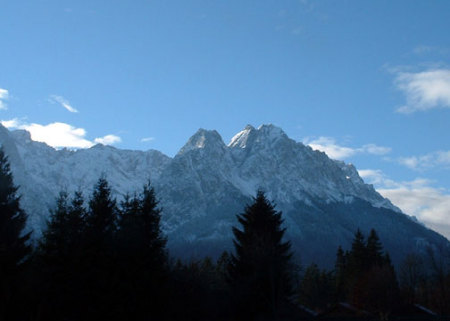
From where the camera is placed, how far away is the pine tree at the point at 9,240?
3222 centimetres

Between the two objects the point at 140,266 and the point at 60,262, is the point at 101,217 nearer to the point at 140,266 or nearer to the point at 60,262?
the point at 60,262

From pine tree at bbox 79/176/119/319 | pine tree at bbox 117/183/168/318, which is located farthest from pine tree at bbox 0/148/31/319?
pine tree at bbox 117/183/168/318

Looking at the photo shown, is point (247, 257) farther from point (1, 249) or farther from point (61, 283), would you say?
point (1, 249)

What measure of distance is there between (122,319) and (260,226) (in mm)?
16581

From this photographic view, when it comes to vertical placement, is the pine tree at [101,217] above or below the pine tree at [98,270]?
above

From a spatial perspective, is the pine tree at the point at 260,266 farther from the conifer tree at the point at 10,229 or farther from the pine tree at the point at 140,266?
the conifer tree at the point at 10,229

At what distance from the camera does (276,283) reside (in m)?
47.9

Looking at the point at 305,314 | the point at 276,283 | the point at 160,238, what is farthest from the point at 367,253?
the point at 160,238

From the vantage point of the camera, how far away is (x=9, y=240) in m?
35.0

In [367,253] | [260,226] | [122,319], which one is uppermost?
[367,253]

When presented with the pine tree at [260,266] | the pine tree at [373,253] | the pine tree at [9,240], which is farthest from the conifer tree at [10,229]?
the pine tree at [373,253]

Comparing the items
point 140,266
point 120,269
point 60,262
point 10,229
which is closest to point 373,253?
point 140,266

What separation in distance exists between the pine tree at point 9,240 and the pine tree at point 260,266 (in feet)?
58.2

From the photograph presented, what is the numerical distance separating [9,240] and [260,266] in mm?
19741
